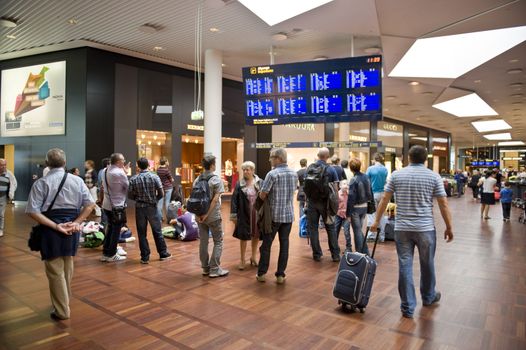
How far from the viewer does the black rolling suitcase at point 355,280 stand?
3330 mm

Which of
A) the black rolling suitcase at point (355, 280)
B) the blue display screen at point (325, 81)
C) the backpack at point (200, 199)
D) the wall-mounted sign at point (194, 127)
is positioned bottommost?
the black rolling suitcase at point (355, 280)

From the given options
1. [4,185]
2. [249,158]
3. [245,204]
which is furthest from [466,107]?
[4,185]

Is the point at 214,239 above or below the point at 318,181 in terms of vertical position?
below

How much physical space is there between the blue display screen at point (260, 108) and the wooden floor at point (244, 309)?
393 cm

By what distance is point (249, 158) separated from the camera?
14.3m

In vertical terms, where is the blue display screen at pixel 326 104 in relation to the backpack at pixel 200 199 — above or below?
above

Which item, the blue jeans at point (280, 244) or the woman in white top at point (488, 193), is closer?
the blue jeans at point (280, 244)

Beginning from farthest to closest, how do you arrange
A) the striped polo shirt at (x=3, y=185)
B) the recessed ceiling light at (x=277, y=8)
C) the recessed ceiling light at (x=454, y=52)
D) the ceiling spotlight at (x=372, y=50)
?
the ceiling spotlight at (x=372, y=50), the recessed ceiling light at (x=454, y=52), the recessed ceiling light at (x=277, y=8), the striped polo shirt at (x=3, y=185)

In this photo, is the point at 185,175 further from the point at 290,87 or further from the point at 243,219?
the point at 243,219

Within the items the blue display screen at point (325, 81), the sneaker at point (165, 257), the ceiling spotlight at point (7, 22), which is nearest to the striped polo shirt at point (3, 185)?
the sneaker at point (165, 257)

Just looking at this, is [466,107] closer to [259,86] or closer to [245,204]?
[259,86]

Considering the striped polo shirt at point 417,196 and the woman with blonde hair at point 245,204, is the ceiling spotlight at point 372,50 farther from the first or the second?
the striped polo shirt at point 417,196

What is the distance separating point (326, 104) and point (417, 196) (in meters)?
4.91

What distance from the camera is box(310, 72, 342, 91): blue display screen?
25.5 ft
